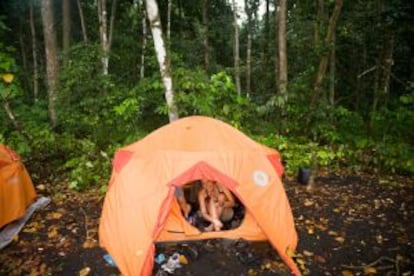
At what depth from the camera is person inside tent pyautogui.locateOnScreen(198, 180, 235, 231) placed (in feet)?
16.9

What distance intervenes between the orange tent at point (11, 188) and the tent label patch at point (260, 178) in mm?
3591

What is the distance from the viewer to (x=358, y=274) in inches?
170

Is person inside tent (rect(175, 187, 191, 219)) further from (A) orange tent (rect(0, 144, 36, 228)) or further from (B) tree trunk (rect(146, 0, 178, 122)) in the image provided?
(A) orange tent (rect(0, 144, 36, 228))

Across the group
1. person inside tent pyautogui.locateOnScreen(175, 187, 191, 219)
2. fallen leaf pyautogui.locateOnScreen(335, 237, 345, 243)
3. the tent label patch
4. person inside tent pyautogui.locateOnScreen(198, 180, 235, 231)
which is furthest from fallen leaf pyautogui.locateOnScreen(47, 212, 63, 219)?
fallen leaf pyautogui.locateOnScreen(335, 237, 345, 243)

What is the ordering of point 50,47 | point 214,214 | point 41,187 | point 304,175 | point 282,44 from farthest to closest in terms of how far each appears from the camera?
point 50,47, point 282,44, point 304,175, point 41,187, point 214,214

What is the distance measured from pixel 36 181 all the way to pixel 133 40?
31.1 ft

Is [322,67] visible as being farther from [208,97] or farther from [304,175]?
[208,97]

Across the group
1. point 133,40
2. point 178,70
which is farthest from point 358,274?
point 133,40

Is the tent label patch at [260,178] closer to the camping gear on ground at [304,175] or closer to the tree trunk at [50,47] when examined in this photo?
the camping gear on ground at [304,175]

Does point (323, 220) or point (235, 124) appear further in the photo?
point (235, 124)

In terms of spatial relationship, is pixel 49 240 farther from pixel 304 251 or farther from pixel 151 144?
pixel 304 251

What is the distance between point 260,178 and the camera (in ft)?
15.6

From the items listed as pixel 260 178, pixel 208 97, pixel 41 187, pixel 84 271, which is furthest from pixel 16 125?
pixel 260 178

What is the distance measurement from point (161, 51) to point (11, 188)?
329 cm
